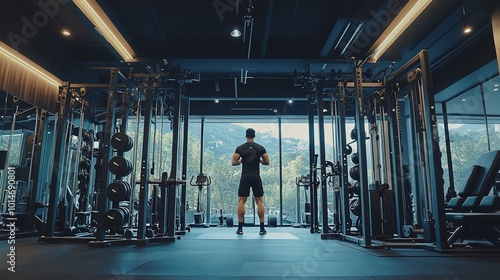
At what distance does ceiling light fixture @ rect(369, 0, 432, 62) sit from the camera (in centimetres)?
420

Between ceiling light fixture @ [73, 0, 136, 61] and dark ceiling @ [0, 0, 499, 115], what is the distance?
3.4 inches

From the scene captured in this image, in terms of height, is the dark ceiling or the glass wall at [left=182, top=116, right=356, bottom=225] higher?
the dark ceiling

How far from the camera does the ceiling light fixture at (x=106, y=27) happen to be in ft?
13.7

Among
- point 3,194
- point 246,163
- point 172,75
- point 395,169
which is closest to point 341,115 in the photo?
point 395,169

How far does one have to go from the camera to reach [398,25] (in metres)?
4.71

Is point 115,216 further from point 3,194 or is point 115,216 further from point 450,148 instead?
point 450,148

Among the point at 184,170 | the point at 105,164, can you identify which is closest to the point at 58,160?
the point at 105,164

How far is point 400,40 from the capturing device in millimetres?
4945

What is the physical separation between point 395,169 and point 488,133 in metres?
3.55

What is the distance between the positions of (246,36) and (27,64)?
10.7ft

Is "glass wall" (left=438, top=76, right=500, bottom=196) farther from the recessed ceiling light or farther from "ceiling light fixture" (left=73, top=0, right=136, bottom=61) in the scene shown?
"ceiling light fixture" (left=73, top=0, right=136, bottom=61)

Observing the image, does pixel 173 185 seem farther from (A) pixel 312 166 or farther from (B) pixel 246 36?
(B) pixel 246 36

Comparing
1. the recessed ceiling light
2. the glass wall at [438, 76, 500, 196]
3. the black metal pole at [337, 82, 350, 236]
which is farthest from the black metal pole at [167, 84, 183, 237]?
the glass wall at [438, 76, 500, 196]

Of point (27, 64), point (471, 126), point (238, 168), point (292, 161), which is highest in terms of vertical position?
point (27, 64)
